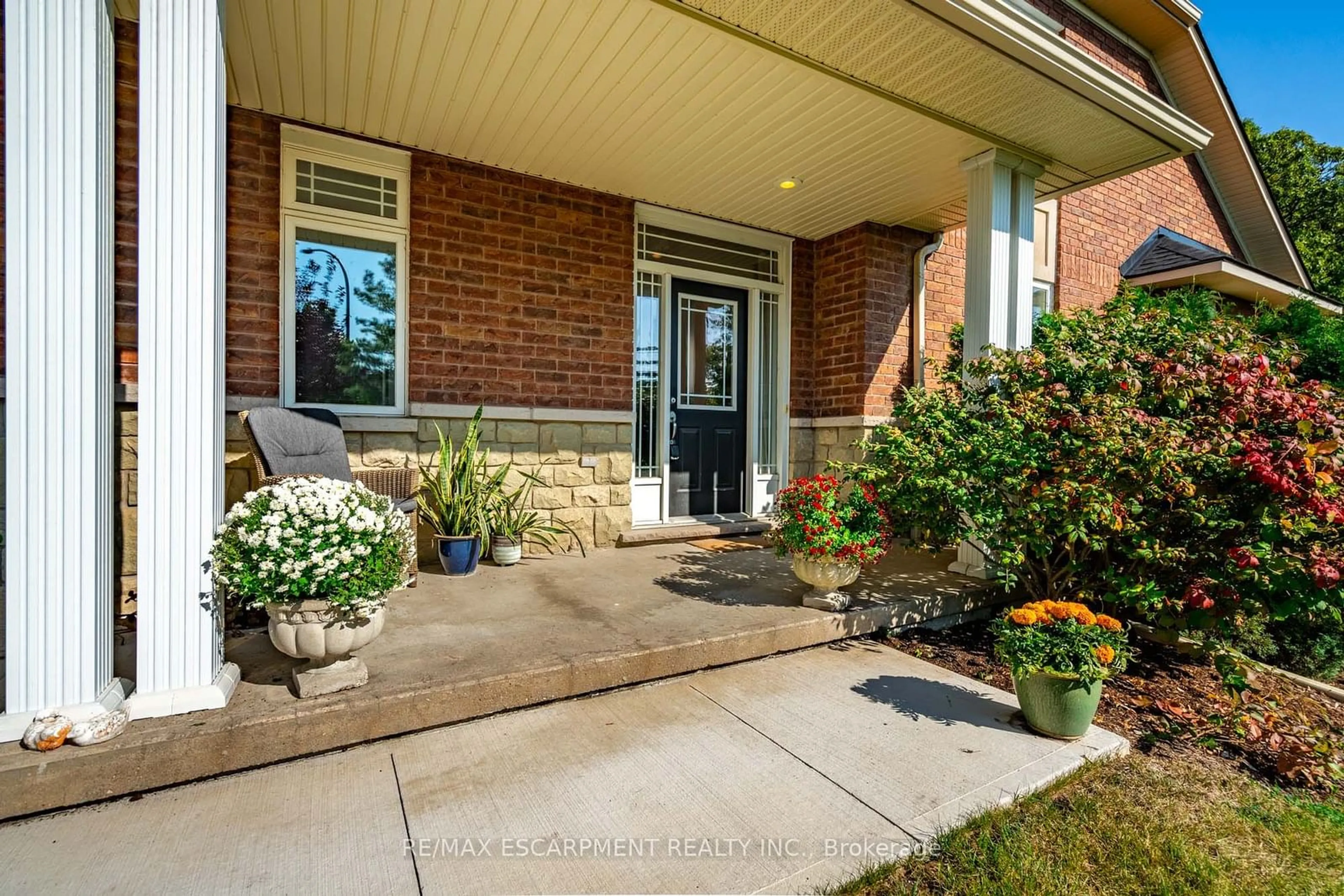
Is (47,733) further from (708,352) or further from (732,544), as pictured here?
(708,352)

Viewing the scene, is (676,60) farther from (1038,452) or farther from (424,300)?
→ (1038,452)

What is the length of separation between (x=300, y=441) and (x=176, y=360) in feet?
4.76

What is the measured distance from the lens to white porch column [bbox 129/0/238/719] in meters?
1.88

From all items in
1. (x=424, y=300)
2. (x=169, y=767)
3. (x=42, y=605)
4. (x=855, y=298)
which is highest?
(x=855, y=298)

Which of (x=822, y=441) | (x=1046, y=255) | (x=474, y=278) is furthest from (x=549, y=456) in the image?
(x=1046, y=255)

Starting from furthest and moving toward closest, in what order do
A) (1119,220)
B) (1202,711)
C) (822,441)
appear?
(1119,220), (822,441), (1202,711)

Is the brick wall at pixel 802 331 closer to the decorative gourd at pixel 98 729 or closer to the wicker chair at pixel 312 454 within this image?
the wicker chair at pixel 312 454

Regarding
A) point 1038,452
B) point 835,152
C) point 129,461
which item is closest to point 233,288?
point 129,461

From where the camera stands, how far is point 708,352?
17.1ft

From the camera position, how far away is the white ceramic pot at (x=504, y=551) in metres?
3.93

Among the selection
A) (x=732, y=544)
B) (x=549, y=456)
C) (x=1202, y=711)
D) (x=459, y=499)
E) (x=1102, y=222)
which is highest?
(x=1102, y=222)

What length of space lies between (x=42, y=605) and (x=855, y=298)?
505cm

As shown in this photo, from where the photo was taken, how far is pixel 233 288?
11.3 feet

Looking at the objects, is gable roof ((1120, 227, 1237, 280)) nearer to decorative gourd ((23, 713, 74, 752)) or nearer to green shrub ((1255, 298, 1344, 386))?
green shrub ((1255, 298, 1344, 386))
